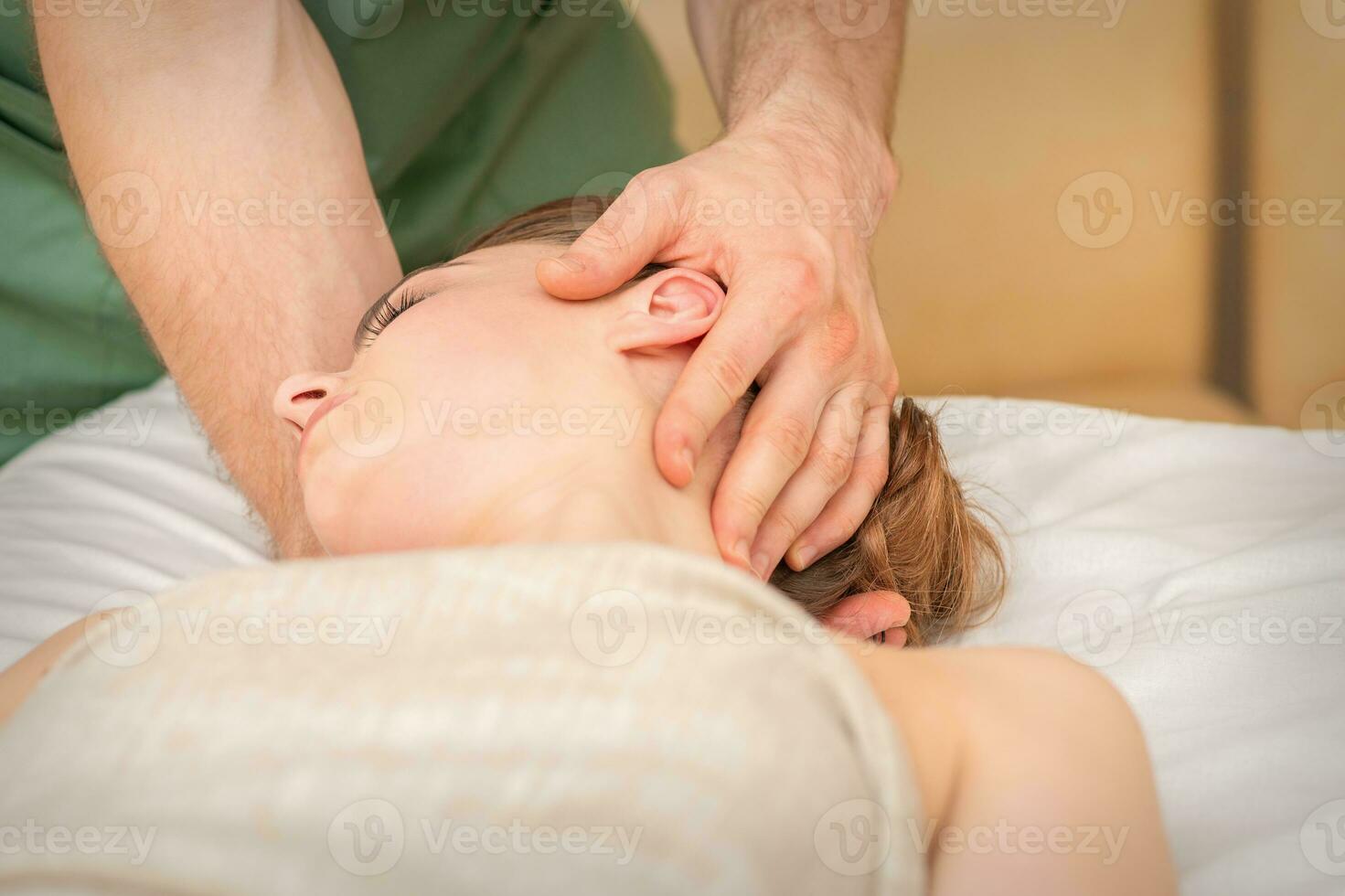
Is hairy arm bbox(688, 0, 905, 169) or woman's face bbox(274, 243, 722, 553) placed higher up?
hairy arm bbox(688, 0, 905, 169)

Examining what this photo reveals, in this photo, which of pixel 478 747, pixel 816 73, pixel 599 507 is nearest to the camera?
pixel 478 747

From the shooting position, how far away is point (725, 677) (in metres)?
0.47

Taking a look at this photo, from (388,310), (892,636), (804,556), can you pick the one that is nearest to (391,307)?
(388,310)

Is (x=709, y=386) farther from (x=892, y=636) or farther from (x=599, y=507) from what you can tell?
(x=892, y=636)

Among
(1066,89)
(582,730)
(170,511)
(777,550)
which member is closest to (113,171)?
(170,511)

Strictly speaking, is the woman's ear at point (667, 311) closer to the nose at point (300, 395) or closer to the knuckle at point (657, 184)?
the knuckle at point (657, 184)

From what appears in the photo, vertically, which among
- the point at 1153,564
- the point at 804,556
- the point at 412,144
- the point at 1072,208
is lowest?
the point at 1072,208

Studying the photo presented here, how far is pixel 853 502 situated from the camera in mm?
856

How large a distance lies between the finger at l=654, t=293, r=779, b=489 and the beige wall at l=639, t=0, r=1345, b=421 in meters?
1.26

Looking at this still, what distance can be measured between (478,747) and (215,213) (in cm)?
80

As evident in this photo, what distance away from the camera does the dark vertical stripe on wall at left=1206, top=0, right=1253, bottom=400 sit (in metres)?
1.88

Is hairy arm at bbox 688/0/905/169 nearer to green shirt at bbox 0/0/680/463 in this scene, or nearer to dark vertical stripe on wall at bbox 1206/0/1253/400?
green shirt at bbox 0/0/680/463

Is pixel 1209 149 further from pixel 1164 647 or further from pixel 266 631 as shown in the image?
pixel 266 631

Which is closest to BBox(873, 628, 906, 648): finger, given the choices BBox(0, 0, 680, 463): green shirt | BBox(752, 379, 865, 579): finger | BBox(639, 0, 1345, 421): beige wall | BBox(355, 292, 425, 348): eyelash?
BBox(752, 379, 865, 579): finger
